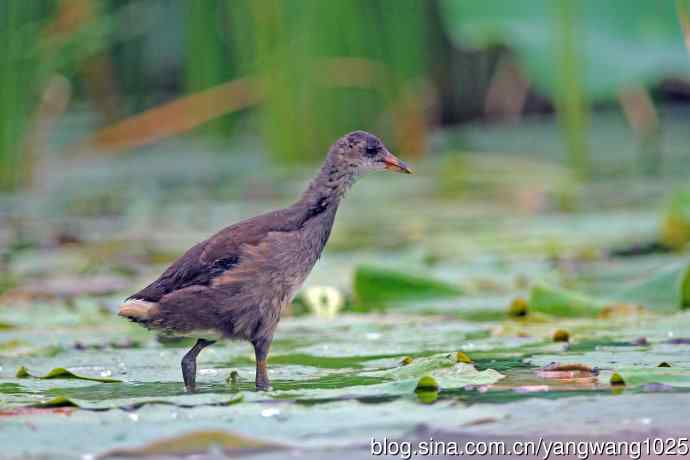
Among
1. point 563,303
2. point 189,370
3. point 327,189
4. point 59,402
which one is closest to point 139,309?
point 189,370

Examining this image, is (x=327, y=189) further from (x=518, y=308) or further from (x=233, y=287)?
(x=518, y=308)

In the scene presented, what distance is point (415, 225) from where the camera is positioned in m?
8.60

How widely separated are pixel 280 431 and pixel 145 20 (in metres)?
10.6

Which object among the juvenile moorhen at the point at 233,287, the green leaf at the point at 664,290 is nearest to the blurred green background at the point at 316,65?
the green leaf at the point at 664,290

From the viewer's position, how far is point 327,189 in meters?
4.61

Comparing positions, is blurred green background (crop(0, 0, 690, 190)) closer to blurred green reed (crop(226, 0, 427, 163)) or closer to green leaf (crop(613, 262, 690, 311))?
blurred green reed (crop(226, 0, 427, 163))

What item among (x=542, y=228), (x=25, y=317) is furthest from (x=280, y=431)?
(x=542, y=228)

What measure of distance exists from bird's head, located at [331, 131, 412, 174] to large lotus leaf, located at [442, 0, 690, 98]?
5.35 metres

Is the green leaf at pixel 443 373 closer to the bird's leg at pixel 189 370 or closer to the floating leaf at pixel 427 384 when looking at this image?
the floating leaf at pixel 427 384

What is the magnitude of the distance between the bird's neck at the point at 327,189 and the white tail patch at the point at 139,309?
647mm

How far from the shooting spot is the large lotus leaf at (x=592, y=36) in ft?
33.2

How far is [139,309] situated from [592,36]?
7.63 metres

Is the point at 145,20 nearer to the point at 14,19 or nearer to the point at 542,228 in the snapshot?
the point at 14,19

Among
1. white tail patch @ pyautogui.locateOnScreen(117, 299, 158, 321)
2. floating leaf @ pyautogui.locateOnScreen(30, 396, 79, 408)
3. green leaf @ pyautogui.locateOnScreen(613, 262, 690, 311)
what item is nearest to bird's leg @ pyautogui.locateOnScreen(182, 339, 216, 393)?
white tail patch @ pyautogui.locateOnScreen(117, 299, 158, 321)
